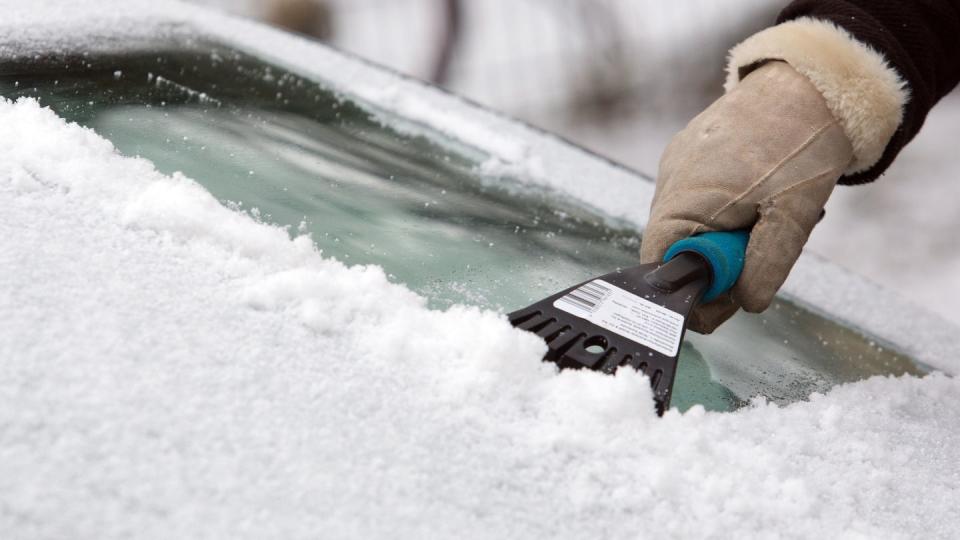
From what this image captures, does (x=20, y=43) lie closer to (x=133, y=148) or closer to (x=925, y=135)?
(x=133, y=148)

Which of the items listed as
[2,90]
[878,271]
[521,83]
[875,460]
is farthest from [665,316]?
[878,271]

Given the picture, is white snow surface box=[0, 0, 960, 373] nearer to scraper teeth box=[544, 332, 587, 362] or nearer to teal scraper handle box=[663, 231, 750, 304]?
teal scraper handle box=[663, 231, 750, 304]

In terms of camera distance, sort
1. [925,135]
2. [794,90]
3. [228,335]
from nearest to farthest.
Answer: [228,335] → [794,90] → [925,135]

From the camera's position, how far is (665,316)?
1.00 m

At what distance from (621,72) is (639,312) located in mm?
2947

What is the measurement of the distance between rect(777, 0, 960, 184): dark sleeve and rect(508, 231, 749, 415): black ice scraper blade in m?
0.37

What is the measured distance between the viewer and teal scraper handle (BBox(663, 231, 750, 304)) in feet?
3.66

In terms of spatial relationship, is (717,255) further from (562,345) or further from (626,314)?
(562,345)

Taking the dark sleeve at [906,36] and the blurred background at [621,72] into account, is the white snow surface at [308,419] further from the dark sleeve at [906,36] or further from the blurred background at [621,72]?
the blurred background at [621,72]

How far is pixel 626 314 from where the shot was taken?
990mm

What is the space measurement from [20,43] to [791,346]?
4.08ft

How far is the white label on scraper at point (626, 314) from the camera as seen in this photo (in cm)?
96

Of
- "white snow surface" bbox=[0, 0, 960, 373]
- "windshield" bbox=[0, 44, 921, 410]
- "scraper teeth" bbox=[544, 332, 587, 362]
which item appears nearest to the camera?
"scraper teeth" bbox=[544, 332, 587, 362]

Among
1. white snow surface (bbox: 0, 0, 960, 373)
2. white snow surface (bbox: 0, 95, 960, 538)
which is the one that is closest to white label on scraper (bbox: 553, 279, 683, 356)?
white snow surface (bbox: 0, 95, 960, 538)
